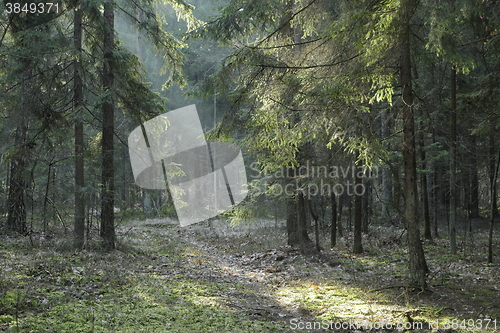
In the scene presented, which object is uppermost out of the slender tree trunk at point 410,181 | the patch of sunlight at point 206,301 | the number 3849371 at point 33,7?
the number 3849371 at point 33,7

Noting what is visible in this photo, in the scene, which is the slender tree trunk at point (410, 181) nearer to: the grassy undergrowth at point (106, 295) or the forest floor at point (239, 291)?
the forest floor at point (239, 291)

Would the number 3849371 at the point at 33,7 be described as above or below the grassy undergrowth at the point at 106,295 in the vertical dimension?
above

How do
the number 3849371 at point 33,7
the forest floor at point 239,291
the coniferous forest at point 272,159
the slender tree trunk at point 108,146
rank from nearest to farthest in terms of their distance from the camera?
the forest floor at point 239,291, the coniferous forest at point 272,159, the number 3849371 at point 33,7, the slender tree trunk at point 108,146

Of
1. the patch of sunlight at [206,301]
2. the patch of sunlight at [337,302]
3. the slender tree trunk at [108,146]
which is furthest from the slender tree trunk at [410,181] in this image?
the slender tree trunk at [108,146]

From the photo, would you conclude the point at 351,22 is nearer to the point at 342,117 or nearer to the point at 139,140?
the point at 342,117

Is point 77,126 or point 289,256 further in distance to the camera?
point 289,256

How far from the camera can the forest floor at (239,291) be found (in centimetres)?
541

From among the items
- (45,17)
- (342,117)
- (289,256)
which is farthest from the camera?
(289,256)

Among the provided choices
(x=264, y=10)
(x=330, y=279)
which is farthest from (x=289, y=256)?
(x=264, y=10)

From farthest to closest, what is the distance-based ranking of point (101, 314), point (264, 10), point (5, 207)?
point (5, 207) → point (264, 10) → point (101, 314)

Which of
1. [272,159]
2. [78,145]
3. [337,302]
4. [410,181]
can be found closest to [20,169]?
[78,145]

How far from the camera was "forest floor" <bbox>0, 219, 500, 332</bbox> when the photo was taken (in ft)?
17.8

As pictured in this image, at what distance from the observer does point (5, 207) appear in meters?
12.9

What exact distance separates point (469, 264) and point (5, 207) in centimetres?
1513
